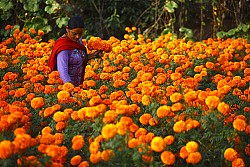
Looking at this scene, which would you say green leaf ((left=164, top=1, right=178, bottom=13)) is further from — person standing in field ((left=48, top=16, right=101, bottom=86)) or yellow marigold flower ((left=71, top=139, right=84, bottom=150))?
yellow marigold flower ((left=71, top=139, right=84, bottom=150))

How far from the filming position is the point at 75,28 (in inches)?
163

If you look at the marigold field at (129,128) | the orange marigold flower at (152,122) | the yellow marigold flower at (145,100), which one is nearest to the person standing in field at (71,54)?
the marigold field at (129,128)

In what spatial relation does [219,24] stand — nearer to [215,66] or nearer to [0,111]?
[215,66]

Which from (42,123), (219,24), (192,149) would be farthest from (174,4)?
(192,149)

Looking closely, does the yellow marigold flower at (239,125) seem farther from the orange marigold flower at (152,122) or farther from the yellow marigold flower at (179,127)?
the orange marigold flower at (152,122)

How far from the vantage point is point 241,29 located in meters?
8.38

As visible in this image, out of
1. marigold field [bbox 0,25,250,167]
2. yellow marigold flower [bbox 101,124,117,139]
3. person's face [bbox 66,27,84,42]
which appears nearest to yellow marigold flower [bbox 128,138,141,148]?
A: marigold field [bbox 0,25,250,167]

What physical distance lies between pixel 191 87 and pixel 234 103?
388 millimetres

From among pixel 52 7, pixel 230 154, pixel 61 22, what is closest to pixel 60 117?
pixel 230 154

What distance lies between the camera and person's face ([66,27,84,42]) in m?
4.15

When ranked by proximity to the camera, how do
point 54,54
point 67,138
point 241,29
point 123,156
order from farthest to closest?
1. point 241,29
2. point 54,54
3. point 67,138
4. point 123,156

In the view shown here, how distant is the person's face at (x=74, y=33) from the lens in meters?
4.15

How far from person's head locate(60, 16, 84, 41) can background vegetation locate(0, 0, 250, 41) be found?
3.54 meters

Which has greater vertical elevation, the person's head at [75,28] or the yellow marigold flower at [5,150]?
the person's head at [75,28]
